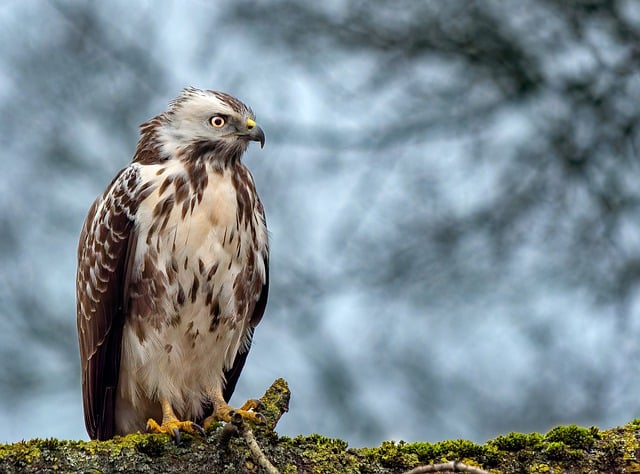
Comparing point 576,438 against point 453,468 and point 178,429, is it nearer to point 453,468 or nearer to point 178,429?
point 453,468

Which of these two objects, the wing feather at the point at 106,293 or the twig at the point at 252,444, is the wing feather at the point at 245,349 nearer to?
the wing feather at the point at 106,293

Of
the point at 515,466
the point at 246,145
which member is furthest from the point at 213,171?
the point at 515,466

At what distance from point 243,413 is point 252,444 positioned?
882mm

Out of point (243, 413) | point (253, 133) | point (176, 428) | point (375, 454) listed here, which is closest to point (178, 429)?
point (176, 428)

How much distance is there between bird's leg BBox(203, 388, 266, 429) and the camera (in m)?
4.75

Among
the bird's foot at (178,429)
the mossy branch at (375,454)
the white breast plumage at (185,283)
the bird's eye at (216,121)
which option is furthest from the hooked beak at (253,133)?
the mossy branch at (375,454)

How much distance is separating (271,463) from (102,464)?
62 centimetres

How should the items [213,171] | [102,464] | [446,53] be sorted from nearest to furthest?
1. [102,464]
2. [213,171]
3. [446,53]

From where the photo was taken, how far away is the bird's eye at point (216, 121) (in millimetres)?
6074

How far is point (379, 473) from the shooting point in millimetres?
4035

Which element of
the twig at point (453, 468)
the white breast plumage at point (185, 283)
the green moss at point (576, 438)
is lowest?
the twig at point (453, 468)

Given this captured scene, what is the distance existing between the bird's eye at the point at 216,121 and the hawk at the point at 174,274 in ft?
0.04

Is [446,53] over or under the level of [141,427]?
over

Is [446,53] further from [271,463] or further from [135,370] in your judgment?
[271,463]
